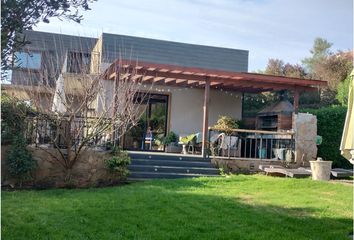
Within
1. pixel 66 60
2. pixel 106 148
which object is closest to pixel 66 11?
pixel 106 148

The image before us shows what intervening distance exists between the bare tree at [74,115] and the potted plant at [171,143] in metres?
4.44

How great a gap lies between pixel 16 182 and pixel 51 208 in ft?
10.8

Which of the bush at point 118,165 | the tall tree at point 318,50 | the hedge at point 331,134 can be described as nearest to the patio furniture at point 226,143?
the hedge at point 331,134

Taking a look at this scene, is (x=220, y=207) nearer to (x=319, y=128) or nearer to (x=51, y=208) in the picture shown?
(x=51, y=208)

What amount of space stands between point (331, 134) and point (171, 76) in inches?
234

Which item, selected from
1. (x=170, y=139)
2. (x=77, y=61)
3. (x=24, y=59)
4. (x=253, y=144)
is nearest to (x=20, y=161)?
(x=24, y=59)

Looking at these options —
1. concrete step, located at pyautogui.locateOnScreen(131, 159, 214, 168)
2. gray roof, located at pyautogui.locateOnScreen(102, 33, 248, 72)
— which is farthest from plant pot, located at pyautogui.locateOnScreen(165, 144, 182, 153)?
gray roof, located at pyautogui.locateOnScreen(102, 33, 248, 72)

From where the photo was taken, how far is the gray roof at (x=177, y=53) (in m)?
18.8

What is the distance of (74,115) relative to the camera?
10633mm

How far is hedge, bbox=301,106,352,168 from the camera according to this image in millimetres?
15000

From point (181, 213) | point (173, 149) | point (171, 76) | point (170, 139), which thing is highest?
point (171, 76)

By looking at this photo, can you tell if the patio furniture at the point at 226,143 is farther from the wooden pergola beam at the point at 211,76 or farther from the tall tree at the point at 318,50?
the tall tree at the point at 318,50

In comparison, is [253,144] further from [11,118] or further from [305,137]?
[11,118]

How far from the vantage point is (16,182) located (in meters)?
9.98
